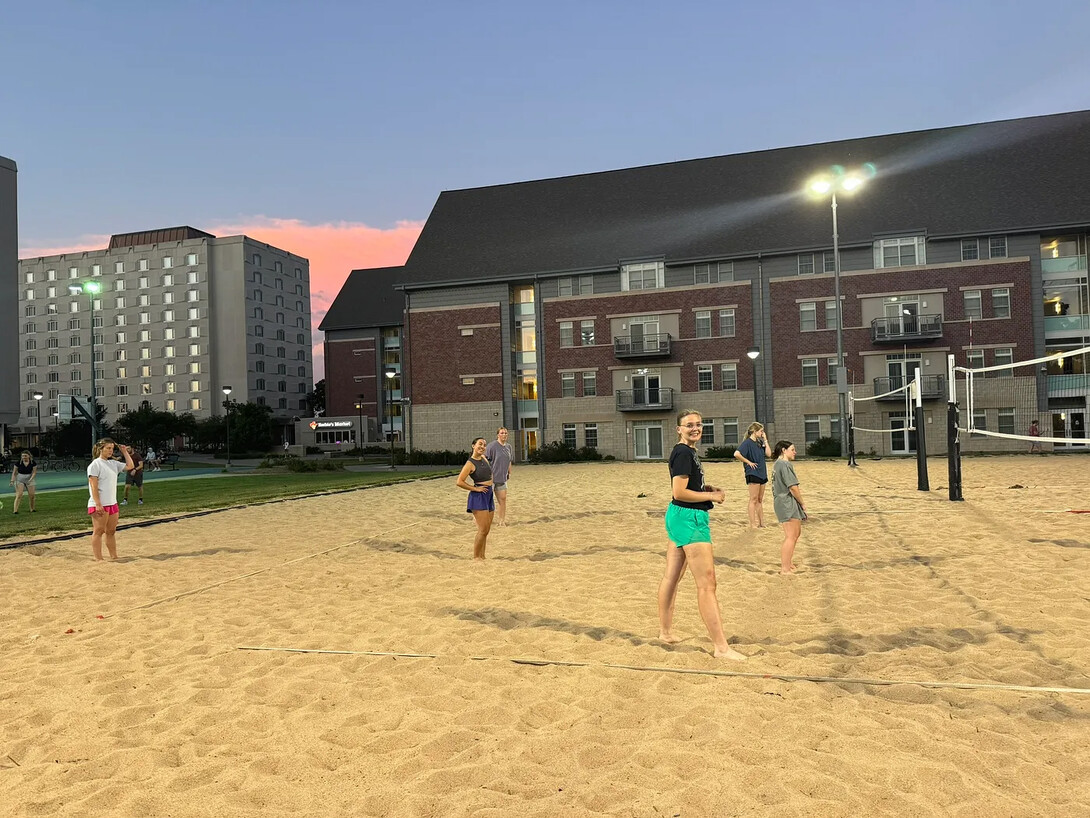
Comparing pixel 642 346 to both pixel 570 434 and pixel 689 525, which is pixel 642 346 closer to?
pixel 570 434

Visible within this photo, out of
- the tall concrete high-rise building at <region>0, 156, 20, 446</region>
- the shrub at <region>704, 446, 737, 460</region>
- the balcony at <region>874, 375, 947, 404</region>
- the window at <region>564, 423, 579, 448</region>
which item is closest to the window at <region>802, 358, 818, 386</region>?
the balcony at <region>874, 375, 947, 404</region>

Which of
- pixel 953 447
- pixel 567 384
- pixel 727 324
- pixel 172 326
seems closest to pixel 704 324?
pixel 727 324

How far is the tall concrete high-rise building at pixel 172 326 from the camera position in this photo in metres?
94.6

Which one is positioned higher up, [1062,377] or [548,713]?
[1062,377]

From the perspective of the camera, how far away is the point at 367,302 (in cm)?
7319

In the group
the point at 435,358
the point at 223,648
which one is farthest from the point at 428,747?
the point at 435,358

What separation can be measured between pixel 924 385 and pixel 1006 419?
4.47m

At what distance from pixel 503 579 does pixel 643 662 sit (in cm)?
354

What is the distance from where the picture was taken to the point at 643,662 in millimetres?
5699

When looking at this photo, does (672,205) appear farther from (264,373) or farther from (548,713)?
(264,373)

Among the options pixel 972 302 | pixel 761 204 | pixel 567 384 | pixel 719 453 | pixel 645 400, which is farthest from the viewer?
pixel 567 384

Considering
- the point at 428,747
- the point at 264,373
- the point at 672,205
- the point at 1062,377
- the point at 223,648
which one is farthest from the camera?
the point at 264,373

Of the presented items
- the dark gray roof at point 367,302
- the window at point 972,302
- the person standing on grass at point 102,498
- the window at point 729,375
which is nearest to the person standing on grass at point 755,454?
the person standing on grass at point 102,498

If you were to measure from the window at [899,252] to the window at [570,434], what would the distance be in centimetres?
1992
